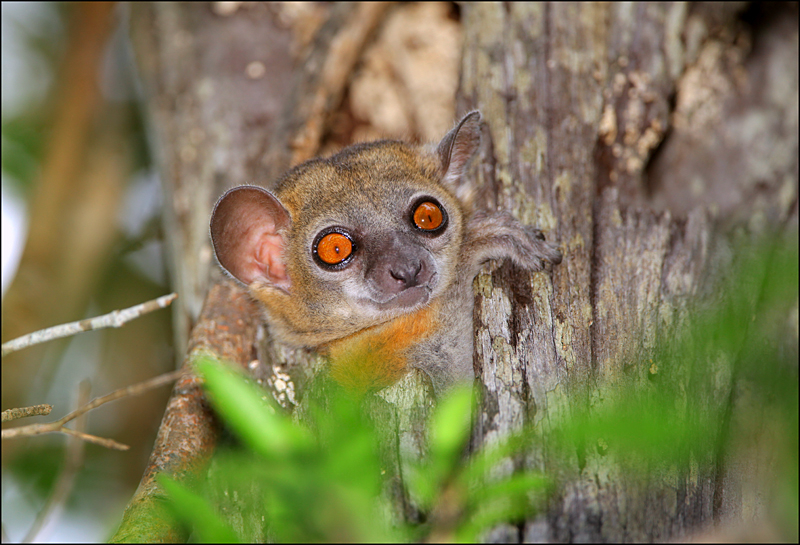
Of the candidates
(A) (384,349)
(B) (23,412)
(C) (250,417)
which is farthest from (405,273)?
(C) (250,417)

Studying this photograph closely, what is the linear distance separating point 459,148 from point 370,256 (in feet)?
2.43

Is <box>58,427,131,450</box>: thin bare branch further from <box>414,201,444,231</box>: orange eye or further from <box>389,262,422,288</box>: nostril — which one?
<box>414,201,444,231</box>: orange eye

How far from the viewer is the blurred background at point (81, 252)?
14.5 ft

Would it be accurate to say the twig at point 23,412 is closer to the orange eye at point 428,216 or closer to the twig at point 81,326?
the twig at point 81,326

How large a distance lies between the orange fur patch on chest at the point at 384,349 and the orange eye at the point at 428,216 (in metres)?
0.36

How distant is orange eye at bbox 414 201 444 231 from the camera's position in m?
2.86

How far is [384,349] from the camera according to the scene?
106 inches

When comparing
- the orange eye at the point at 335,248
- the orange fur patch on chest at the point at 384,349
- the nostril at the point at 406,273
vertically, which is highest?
the orange eye at the point at 335,248

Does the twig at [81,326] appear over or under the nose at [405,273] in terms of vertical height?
under

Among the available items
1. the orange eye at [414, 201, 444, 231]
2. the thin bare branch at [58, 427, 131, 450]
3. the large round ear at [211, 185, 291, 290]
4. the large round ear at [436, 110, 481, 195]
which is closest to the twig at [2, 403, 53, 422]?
the thin bare branch at [58, 427, 131, 450]

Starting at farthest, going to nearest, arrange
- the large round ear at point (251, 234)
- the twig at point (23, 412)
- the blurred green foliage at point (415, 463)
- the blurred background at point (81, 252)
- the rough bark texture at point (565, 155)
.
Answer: the blurred background at point (81, 252)
the large round ear at point (251, 234)
the rough bark texture at point (565, 155)
the twig at point (23, 412)
the blurred green foliage at point (415, 463)

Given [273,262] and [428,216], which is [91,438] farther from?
[428,216]

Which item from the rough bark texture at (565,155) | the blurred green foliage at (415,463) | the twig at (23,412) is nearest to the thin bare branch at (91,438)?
the twig at (23,412)

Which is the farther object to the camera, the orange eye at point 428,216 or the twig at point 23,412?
the orange eye at point 428,216
